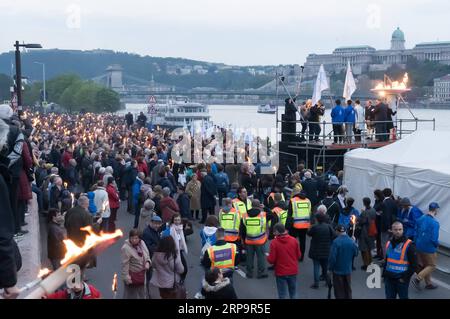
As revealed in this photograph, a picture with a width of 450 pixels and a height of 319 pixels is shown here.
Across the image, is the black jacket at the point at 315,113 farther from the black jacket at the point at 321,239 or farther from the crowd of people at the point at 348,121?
the black jacket at the point at 321,239

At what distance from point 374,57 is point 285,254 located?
12716 centimetres

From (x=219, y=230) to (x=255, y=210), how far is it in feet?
6.73

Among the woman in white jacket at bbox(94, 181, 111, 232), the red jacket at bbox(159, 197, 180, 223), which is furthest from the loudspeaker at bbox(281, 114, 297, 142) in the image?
the woman in white jacket at bbox(94, 181, 111, 232)

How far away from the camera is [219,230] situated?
8.02 m

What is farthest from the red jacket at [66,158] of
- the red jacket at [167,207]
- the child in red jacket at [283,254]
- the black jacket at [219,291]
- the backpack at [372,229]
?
the black jacket at [219,291]

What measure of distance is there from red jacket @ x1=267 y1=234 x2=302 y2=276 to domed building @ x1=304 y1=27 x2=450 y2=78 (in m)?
108

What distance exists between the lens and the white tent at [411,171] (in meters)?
11.9

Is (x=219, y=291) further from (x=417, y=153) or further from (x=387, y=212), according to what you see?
(x=417, y=153)

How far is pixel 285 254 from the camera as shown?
8297 millimetres

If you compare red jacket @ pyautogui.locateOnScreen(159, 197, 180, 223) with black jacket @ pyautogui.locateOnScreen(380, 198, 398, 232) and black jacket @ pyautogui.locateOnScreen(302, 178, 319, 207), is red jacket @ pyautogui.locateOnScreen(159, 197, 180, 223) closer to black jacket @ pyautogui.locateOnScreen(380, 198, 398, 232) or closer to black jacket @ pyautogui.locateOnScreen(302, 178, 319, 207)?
black jacket @ pyautogui.locateOnScreen(302, 178, 319, 207)

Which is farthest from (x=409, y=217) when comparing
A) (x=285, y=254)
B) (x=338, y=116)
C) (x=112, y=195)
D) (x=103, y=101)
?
(x=103, y=101)

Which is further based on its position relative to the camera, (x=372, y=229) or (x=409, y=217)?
(x=372, y=229)
